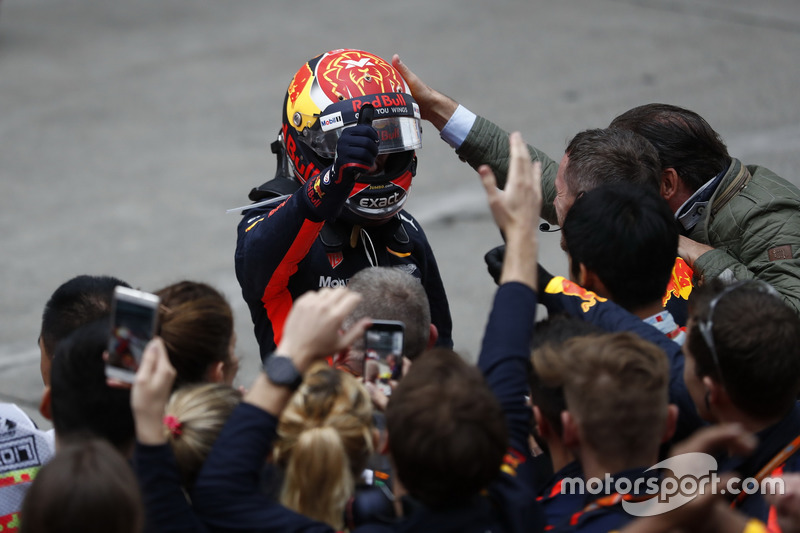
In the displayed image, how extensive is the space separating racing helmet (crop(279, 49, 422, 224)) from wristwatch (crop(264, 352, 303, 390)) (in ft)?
4.26

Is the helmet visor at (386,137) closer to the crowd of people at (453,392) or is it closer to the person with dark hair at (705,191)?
the crowd of people at (453,392)

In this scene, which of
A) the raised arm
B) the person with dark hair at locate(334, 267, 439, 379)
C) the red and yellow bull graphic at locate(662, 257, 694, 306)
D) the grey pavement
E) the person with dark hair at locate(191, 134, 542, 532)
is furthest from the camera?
the grey pavement

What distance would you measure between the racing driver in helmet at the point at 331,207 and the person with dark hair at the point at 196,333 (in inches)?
20.9

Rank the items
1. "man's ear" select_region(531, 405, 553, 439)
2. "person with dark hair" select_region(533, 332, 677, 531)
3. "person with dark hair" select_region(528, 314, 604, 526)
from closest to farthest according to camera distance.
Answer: "person with dark hair" select_region(533, 332, 677, 531) → "person with dark hair" select_region(528, 314, 604, 526) → "man's ear" select_region(531, 405, 553, 439)

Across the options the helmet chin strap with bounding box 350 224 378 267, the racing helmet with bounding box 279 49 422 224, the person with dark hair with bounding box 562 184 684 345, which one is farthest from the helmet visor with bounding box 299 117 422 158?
the person with dark hair with bounding box 562 184 684 345

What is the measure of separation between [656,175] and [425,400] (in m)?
1.68

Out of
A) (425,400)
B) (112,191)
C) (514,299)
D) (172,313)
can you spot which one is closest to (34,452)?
(172,313)

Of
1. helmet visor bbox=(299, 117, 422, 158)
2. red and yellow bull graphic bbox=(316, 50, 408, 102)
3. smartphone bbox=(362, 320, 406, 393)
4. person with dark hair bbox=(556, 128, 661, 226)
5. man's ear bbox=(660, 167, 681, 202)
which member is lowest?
smartphone bbox=(362, 320, 406, 393)

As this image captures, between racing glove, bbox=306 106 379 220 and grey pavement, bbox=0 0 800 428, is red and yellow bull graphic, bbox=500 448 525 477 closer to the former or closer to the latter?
racing glove, bbox=306 106 379 220

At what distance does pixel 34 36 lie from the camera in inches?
453

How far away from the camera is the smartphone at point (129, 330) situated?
1.96 metres

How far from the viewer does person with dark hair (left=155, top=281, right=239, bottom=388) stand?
8.14 ft

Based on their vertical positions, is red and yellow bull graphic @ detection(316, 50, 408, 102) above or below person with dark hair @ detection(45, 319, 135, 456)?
above

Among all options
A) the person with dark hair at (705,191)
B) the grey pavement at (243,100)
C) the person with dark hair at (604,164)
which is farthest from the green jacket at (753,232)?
the grey pavement at (243,100)
